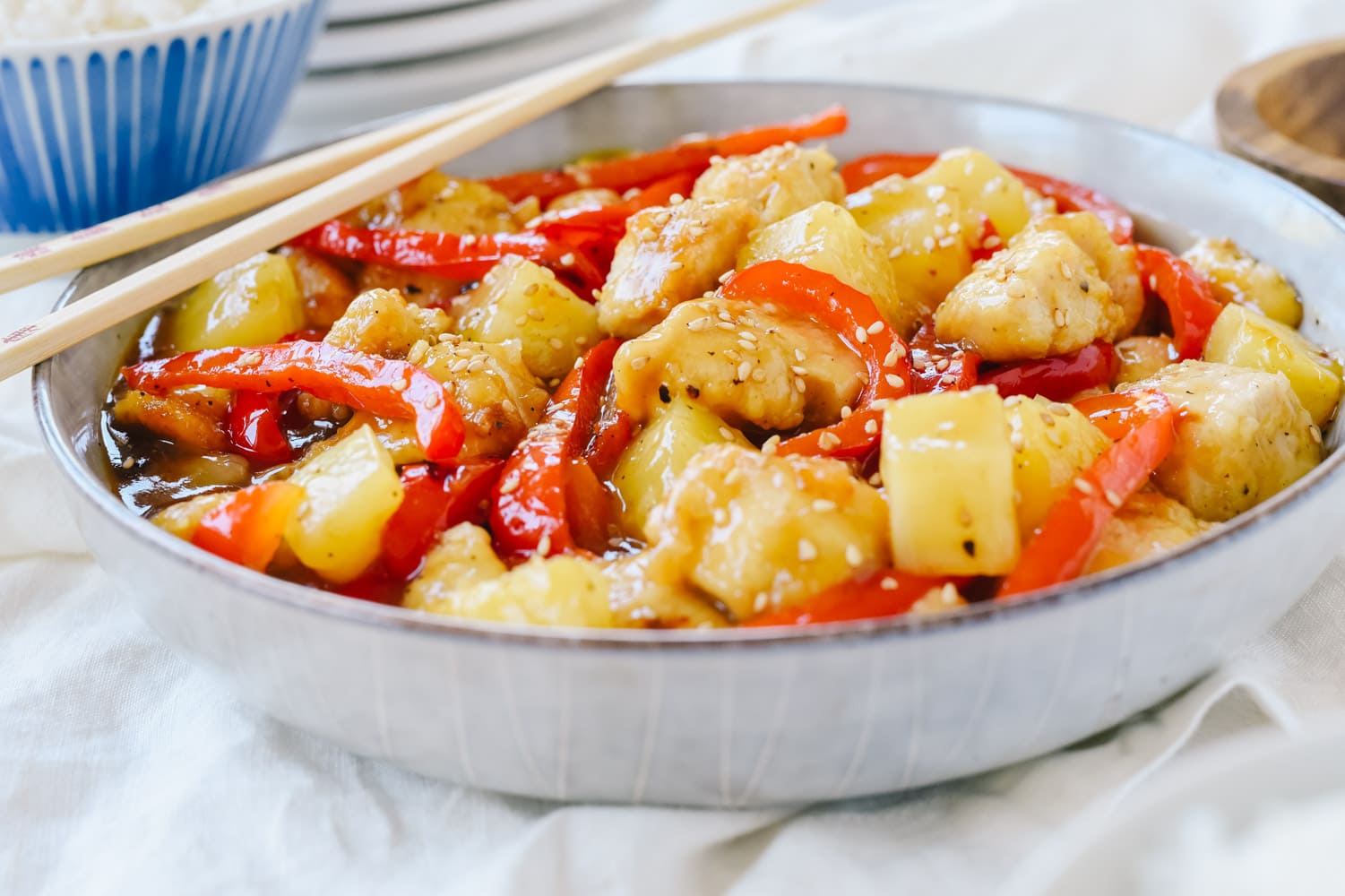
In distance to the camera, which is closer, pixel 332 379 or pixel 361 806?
pixel 361 806

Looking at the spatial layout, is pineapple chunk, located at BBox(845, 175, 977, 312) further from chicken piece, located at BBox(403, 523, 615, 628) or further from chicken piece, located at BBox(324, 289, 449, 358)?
chicken piece, located at BBox(403, 523, 615, 628)

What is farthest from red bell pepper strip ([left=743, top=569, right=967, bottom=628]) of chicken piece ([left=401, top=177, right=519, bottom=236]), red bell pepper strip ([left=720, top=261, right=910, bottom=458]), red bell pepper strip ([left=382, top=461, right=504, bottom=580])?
chicken piece ([left=401, top=177, right=519, bottom=236])

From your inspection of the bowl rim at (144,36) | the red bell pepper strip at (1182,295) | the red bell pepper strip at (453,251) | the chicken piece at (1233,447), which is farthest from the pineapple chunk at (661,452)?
the bowl rim at (144,36)

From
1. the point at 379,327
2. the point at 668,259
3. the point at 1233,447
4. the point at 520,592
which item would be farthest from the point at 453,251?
the point at 1233,447

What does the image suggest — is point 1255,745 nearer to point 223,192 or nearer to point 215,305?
point 215,305

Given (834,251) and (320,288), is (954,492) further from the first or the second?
(320,288)

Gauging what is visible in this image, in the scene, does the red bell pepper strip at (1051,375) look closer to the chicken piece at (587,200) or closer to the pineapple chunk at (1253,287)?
the pineapple chunk at (1253,287)
